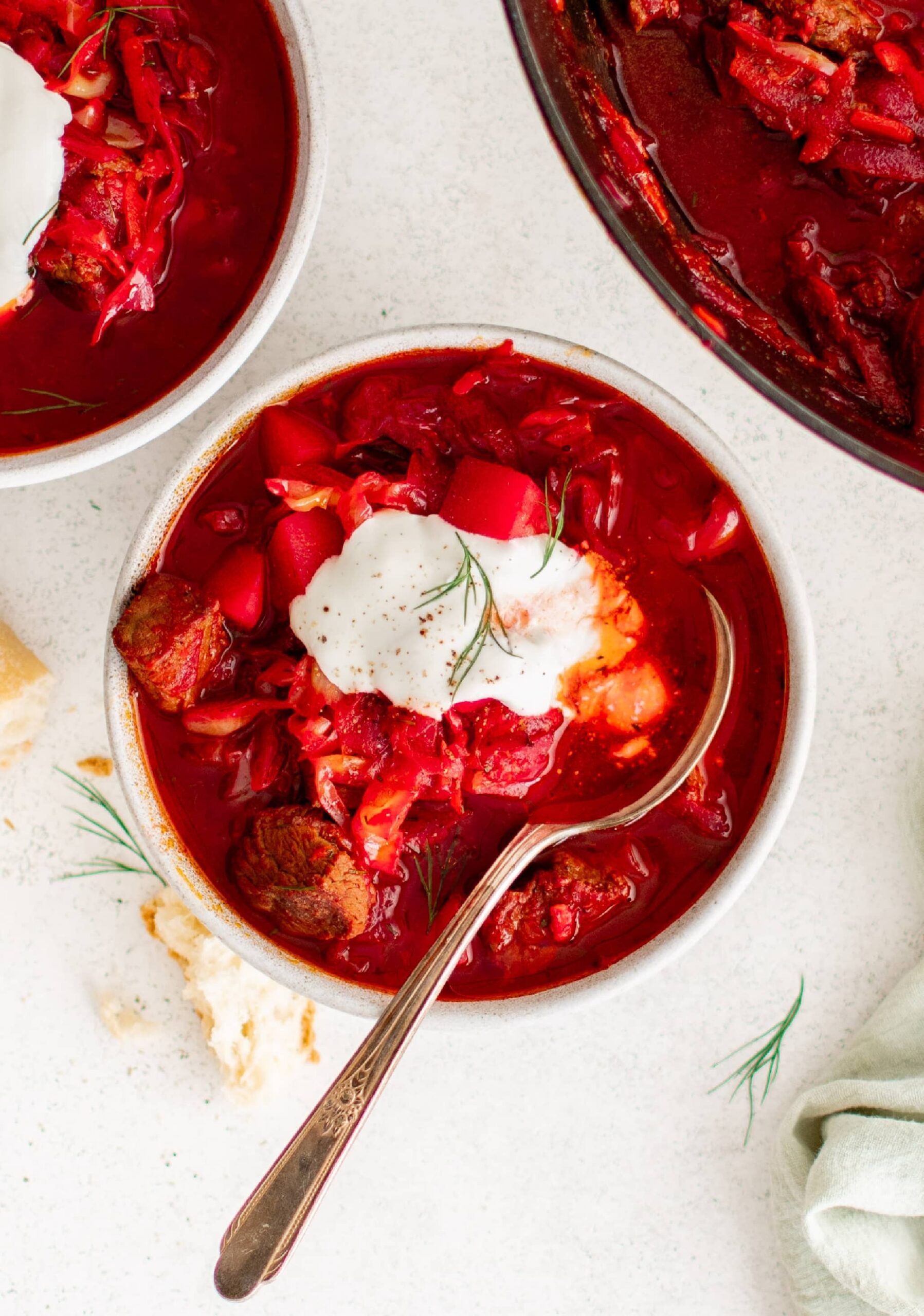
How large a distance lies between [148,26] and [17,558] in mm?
1251

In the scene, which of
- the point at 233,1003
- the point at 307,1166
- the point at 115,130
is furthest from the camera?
the point at 233,1003

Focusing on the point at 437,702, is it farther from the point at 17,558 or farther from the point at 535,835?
the point at 17,558

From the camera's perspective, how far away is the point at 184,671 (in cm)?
236

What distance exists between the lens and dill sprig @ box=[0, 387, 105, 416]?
242 centimetres

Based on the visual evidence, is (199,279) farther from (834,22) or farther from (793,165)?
(834,22)

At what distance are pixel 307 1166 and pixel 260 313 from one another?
1.63 meters

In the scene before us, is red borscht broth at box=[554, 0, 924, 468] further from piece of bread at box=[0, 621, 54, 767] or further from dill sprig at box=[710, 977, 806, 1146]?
piece of bread at box=[0, 621, 54, 767]

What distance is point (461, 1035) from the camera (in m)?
2.76

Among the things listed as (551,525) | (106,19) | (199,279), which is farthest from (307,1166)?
(106,19)

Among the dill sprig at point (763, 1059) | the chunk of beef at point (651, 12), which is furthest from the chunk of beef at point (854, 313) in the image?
the dill sprig at point (763, 1059)

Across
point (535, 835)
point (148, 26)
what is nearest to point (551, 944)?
point (535, 835)

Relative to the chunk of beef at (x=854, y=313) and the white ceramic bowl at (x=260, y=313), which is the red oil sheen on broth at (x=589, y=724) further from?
the chunk of beef at (x=854, y=313)

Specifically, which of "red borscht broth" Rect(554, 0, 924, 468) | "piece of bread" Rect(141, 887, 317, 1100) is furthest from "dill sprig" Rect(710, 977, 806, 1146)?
"red borscht broth" Rect(554, 0, 924, 468)

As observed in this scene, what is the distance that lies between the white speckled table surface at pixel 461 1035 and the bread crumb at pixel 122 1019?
30 mm
